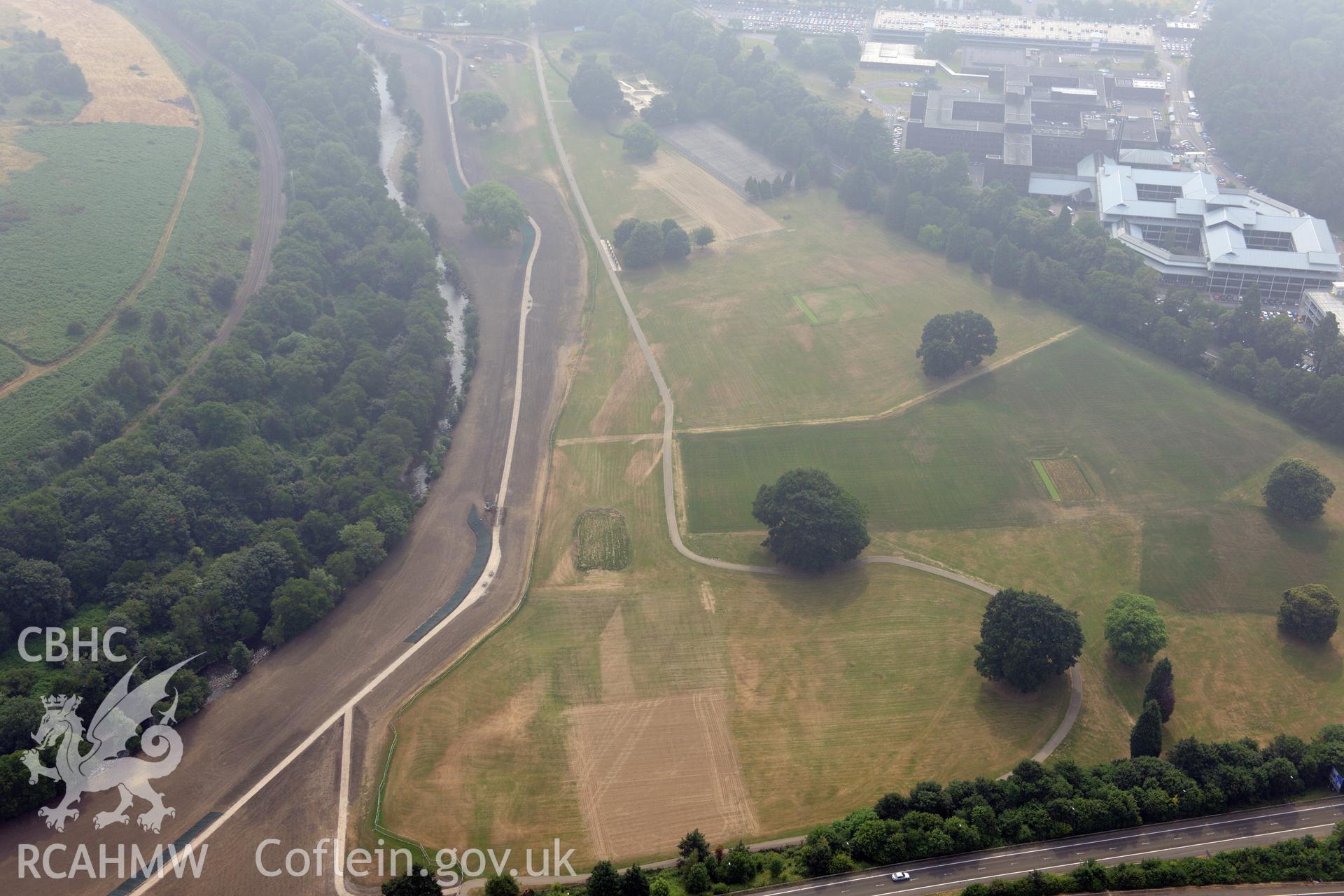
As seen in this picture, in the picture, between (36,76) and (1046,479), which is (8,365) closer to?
(36,76)

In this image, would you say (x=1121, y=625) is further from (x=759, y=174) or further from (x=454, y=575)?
(x=759, y=174)

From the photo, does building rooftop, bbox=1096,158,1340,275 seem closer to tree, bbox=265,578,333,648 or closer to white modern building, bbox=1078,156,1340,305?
white modern building, bbox=1078,156,1340,305

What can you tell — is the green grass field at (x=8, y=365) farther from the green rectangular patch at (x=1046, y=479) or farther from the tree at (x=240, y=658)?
the green rectangular patch at (x=1046, y=479)

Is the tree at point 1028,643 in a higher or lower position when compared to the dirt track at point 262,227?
lower

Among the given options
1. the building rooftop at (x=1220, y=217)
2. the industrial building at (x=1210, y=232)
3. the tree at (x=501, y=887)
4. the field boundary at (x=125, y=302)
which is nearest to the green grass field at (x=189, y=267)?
the field boundary at (x=125, y=302)

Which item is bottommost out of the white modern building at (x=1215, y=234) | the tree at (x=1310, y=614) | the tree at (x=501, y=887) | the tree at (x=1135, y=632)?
the tree at (x=501, y=887)

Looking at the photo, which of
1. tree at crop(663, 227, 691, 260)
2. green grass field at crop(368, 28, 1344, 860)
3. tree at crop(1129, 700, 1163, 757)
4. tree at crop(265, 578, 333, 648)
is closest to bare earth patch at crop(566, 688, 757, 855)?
green grass field at crop(368, 28, 1344, 860)

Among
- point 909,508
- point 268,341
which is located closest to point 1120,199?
point 909,508
